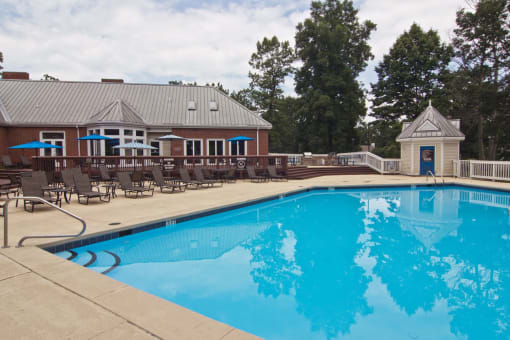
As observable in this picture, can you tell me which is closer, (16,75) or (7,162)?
(7,162)

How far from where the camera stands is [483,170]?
1736 cm

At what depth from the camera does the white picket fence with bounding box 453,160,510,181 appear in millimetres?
16172

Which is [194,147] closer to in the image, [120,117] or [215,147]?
[215,147]

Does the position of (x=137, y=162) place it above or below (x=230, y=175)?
above

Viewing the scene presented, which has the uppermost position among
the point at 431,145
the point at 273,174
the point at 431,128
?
the point at 431,128

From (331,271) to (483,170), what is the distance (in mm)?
16599

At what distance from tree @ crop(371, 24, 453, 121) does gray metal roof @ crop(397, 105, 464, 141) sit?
10474 millimetres

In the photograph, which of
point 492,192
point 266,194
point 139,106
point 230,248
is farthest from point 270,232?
point 139,106

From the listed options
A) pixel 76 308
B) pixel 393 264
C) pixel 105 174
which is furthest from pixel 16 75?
pixel 393 264

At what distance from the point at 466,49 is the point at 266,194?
2402cm

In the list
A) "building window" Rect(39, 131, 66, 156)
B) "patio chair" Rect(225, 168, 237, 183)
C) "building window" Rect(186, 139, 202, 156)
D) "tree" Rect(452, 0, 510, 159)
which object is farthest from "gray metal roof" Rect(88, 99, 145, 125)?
"tree" Rect(452, 0, 510, 159)

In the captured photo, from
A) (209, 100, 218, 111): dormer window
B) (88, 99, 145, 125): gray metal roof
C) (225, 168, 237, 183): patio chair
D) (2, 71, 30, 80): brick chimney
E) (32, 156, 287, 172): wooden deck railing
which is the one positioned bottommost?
(225, 168, 237, 183): patio chair

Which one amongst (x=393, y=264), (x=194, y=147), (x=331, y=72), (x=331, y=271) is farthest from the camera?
(x=331, y=72)

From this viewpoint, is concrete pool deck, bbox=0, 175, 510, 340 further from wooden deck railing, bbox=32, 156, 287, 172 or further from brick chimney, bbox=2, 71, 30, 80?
brick chimney, bbox=2, 71, 30, 80
